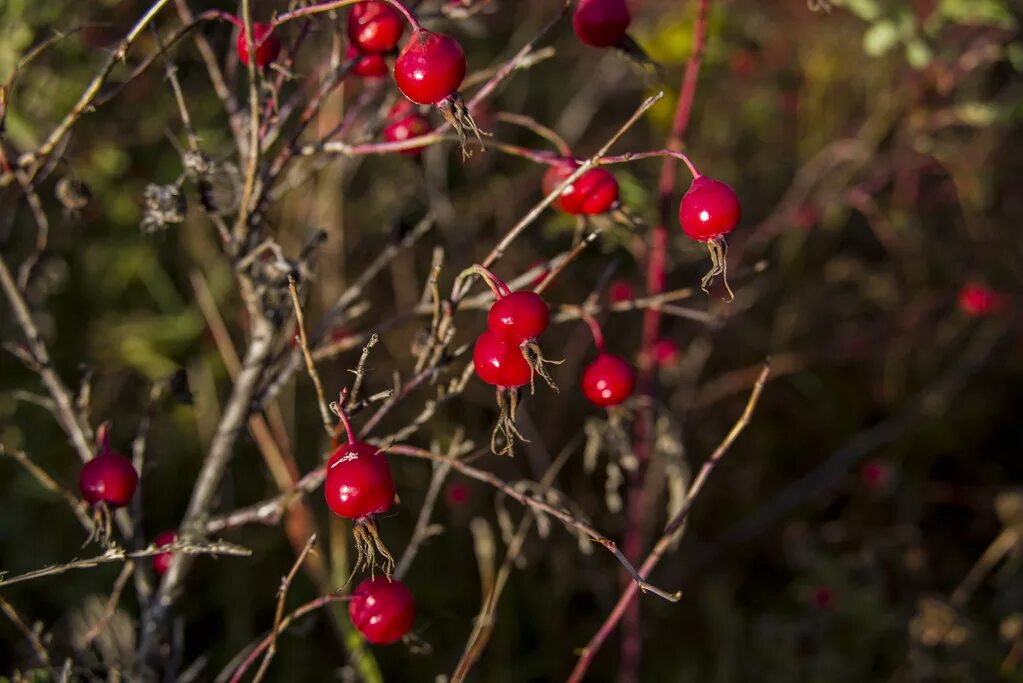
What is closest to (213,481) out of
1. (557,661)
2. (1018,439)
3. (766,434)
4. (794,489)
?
(557,661)

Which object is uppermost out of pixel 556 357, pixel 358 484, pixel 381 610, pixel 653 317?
pixel 358 484

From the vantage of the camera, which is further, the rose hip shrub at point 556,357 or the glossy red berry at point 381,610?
the rose hip shrub at point 556,357

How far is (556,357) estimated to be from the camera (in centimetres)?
312

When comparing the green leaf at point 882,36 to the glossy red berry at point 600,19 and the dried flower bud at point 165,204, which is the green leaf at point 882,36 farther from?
the dried flower bud at point 165,204

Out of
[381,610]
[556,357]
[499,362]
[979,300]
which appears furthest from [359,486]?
[979,300]

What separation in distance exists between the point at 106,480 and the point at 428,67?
2.21 ft

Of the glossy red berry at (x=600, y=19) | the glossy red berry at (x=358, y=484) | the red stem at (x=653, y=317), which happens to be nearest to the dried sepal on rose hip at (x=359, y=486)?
the glossy red berry at (x=358, y=484)

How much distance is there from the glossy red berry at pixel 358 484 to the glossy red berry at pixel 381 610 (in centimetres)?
30

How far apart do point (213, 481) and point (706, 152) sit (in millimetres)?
2780

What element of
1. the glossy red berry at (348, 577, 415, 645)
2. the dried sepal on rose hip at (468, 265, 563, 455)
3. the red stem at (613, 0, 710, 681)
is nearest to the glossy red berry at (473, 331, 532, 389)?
the dried sepal on rose hip at (468, 265, 563, 455)

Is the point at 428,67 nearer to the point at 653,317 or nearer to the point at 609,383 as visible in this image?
the point at 609,383

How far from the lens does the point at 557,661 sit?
244 centimetres

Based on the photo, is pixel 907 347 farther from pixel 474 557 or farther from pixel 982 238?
pixel 474 557

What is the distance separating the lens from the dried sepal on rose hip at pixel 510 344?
3.29 ft
